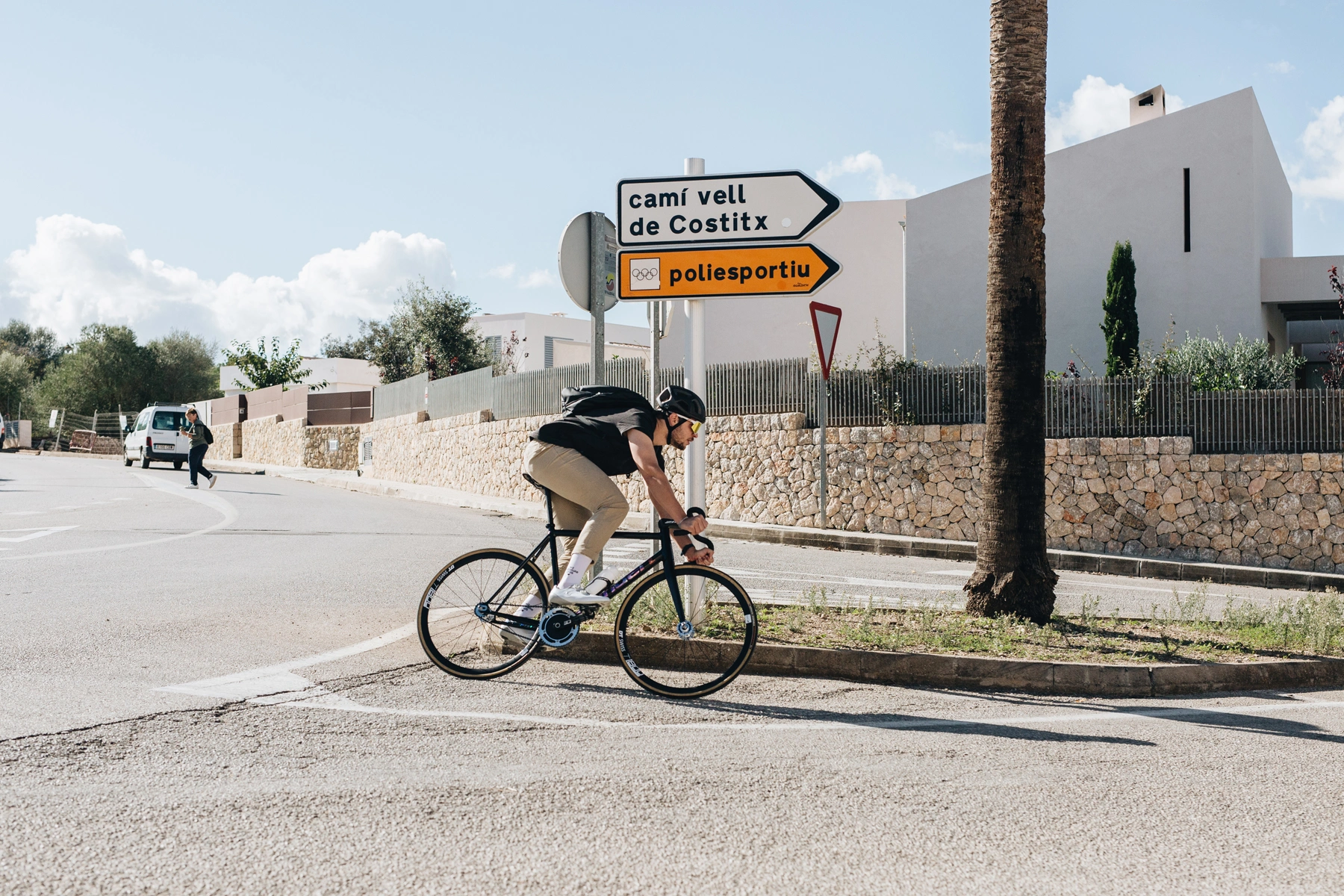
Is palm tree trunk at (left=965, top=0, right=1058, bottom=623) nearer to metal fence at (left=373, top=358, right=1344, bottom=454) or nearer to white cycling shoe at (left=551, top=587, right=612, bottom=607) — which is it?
white cycling shoe at (left=551, top=587, right=612, bottom=607)

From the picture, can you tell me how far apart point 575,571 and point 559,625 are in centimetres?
34

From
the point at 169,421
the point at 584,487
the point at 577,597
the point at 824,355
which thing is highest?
the point at 824,355

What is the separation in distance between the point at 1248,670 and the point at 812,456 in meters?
10.7

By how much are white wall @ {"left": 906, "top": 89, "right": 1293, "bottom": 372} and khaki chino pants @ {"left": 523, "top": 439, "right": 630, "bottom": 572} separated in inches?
561

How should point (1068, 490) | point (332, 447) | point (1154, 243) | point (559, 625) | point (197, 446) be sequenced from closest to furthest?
point (559, 625), point (1068, 490), point (1154, 243), point (197, 446), point (332, 447)

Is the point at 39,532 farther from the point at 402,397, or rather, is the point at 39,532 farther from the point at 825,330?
the point at 402,397

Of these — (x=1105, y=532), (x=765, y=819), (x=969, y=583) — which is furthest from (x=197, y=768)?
(x=1105, y=532)

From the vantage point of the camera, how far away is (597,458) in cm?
564

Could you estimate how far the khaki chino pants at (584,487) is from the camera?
560 cm

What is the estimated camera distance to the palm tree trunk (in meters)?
7.18

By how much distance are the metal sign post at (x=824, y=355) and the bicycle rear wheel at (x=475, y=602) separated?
9.48 m

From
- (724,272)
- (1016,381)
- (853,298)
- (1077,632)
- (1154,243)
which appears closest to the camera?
(1077,632)

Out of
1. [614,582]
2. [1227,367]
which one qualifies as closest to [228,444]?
[1227,367]

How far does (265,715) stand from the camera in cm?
491
